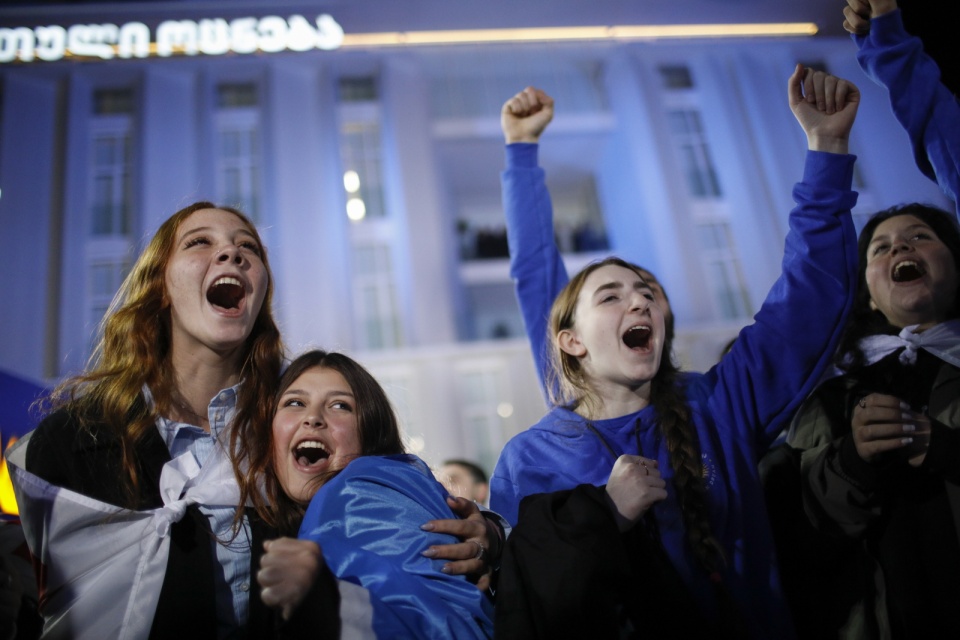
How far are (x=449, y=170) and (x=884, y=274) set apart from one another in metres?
8.85

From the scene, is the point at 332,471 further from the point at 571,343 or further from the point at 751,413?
the point at 751,413

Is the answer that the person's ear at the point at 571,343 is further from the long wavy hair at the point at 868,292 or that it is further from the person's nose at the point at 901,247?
the person's nose at the point at 901,247

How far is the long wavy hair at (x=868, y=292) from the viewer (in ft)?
5.70

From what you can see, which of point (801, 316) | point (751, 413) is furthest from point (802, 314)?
point (751, 413)

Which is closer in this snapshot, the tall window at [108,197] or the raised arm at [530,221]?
the raised arm at [530,221]

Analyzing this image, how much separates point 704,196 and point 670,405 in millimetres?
8176

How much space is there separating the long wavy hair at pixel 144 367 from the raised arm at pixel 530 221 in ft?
2.55

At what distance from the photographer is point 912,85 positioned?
178 centimetres

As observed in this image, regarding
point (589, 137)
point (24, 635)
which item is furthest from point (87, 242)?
point (24, 635)

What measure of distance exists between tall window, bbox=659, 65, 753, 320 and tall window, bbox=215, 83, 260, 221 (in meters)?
5.65

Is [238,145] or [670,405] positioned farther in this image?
[238,145]

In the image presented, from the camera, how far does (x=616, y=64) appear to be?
9.45 metres

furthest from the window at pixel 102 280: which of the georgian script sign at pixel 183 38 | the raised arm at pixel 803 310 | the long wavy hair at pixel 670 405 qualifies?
the raised arm at pixel 803 310

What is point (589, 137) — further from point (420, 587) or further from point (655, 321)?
point (420, 587)
